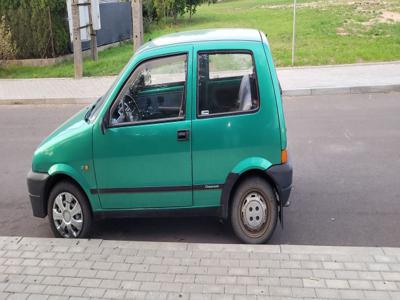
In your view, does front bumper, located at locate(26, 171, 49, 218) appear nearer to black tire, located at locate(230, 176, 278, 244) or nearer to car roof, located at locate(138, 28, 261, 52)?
car roof, located at locate(138, 28, 261, 52)

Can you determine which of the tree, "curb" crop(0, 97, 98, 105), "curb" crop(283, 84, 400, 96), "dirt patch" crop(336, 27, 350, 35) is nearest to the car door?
"curb" crop(283, 84, 400, 96)

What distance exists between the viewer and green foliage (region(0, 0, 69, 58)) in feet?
55.5

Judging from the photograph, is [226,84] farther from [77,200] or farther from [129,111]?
[77,200]

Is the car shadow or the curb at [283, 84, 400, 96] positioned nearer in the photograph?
the car shadow

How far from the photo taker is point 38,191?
500cm

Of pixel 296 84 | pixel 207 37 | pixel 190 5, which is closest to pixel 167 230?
pixel 207 37

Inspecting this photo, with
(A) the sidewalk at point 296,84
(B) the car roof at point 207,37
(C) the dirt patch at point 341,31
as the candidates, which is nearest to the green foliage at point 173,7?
(C) the dirt patch at point 341,31

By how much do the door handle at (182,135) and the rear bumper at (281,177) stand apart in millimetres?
771

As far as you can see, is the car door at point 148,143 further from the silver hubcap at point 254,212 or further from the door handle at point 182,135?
the silver hubcap at point 254,212

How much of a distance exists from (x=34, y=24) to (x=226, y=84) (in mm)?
13966

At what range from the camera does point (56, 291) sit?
3.92 metres

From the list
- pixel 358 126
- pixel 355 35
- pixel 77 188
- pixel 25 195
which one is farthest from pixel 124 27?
pixel 77 188

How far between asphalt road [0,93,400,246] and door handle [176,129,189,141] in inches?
41.8

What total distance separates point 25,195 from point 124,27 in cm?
1779
